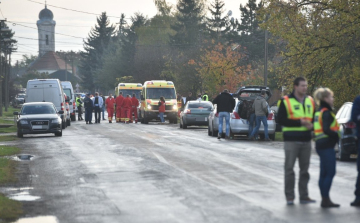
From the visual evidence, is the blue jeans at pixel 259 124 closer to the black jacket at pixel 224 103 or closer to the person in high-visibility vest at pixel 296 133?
the black jacket at pixel 224 103

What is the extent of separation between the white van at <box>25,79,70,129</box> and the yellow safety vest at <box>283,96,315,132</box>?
27.7 m

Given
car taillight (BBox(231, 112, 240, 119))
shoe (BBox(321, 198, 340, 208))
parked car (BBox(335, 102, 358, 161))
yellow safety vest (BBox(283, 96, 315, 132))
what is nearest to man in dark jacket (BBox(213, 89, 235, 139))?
car taillight (BBox(231, 112, 240, 119))

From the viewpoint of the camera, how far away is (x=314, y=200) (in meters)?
11.4

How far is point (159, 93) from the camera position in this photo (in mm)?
47875

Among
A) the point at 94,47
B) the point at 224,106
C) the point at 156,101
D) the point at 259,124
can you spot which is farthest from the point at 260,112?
the point at 94,47

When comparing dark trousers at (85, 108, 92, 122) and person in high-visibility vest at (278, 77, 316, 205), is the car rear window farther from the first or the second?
person in high-visibility vest at (278, 77, 316, 205)

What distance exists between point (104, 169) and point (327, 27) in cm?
1656

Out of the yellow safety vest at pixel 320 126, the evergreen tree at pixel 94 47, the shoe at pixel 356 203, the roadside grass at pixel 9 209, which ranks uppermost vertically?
the evergreen tree at pixel 94 47

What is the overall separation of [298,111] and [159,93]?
3669cm

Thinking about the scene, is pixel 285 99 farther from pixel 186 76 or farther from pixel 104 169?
pixel 186 76

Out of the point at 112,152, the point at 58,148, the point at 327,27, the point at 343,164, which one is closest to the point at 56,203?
the point at 343,164

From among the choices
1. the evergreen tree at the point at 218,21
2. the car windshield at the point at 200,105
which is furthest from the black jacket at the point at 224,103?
the evergreen tree at the point at 218,21

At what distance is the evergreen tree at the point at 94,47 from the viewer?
141250 millimetres

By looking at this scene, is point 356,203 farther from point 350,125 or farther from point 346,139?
point 350,125
